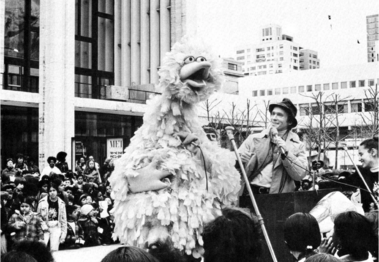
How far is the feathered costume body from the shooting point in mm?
4055

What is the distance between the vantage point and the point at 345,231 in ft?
10.8

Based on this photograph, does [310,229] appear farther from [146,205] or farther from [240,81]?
[240,81]

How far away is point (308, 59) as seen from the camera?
146 meters

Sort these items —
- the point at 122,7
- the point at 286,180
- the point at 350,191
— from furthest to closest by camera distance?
the point at 122,7, the point at 350,191, the point at 286,180

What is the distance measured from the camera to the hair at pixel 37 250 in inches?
114

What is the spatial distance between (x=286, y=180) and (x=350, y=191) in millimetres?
722

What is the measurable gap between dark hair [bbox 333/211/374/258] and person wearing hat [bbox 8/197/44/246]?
4.61 m

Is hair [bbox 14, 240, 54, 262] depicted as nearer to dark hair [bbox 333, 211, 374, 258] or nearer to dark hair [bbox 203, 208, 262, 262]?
dark hair [bbox 203, 208, 262, 262]

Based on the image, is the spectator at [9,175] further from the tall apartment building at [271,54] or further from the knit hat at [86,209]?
the tall apartment building at [271,54]

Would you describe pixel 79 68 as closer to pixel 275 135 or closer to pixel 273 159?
pixel 273 159

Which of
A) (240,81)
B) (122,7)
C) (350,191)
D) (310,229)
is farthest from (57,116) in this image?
(240,81)

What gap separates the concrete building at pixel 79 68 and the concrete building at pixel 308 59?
12053cm

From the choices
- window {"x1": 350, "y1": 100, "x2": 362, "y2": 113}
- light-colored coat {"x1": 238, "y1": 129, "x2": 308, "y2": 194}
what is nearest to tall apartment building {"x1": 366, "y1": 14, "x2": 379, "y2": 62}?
window {"x1": 350, "y1": 100, "x2": 362, "y2": 113}

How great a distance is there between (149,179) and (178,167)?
0.23 meters
